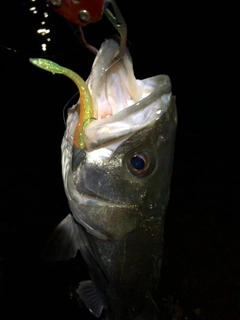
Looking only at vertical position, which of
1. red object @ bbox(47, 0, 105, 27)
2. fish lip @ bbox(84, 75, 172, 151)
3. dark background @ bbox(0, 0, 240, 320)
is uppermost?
red object @ bbox(47, 0, 105, 27)

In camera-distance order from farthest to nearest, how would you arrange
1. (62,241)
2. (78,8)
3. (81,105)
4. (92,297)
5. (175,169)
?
(175,169)
(92,297)
(62,241)
(81,105)
(78,8)

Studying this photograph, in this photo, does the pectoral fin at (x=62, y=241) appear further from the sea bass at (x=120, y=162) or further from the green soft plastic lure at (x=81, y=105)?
the green soft plastic lure at (x=81, y=105)

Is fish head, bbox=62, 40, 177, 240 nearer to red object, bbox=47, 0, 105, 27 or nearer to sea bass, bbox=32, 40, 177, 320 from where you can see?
sea bass, bbox=32, 40, 177, 320

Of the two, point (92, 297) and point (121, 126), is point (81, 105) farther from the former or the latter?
point (92, 297)

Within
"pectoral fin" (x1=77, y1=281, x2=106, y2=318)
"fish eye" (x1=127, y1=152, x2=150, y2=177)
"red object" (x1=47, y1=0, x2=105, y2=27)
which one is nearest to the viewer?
"red object" (x1=47, y1=0, x2=105, y2=27)

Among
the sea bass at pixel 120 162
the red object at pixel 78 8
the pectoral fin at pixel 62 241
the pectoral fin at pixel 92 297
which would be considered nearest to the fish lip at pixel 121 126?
the sea bass at pixel 120 162

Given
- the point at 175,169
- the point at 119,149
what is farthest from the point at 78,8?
the point at 175,169

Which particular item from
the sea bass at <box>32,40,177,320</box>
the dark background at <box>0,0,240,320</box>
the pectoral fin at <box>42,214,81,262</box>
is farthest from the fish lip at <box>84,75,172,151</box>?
the dark background at <box>0,0,240,320</box>

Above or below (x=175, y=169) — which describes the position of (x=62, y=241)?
above
